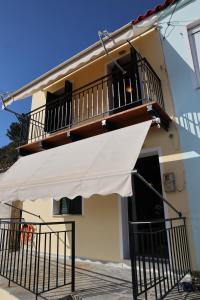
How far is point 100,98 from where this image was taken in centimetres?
1188

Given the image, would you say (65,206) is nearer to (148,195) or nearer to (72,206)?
(72,206)

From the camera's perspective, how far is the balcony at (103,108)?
348 inches

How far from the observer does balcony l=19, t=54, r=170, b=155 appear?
8844 millimetres

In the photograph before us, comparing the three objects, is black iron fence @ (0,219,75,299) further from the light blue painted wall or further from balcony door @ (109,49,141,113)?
Answer: balcony door @ (109,49,141,113)

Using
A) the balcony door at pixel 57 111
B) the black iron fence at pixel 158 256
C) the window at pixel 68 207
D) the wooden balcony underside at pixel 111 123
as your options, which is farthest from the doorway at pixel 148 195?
the balcony door at pixel 57 111

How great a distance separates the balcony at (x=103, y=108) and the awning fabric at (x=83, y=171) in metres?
1.00

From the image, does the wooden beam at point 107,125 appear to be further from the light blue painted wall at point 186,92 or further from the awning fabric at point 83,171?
the light blue painted wall at point 186,92

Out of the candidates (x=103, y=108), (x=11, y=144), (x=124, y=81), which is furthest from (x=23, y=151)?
(x=11, y=144)

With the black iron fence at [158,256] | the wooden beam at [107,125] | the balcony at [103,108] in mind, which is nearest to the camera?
the black iron fence at [158,256]

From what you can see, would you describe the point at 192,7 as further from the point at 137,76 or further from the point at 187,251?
the point at 187,251

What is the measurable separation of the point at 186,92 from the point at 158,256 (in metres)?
6.21

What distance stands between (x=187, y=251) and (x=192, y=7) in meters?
9.79

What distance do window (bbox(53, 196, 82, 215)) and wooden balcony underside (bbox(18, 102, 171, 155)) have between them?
3075 mm

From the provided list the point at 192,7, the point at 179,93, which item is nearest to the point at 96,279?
the point at 179,93
